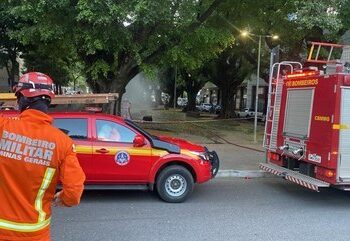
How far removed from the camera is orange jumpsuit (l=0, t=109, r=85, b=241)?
9.23 ft

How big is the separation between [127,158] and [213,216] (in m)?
1.77

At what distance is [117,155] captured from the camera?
7938 millimetres

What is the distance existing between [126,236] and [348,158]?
4.08 meters

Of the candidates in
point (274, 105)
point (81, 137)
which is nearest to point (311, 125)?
point (274, 105)

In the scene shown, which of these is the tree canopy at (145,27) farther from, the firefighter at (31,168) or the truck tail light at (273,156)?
the firefighter at (31,168)

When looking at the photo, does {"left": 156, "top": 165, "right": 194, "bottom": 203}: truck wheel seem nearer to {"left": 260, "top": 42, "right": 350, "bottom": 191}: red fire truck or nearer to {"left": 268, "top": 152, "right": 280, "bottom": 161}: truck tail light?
{"left": 260, "top": 42, "right": 350, "bottom": 191}: red fire truck

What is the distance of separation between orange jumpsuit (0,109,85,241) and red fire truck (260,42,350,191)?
6.01m

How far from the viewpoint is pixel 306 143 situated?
8.60 metres

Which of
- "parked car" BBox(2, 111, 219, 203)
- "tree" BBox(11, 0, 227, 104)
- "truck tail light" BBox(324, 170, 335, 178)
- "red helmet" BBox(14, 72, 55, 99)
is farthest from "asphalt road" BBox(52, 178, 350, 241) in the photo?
"tree" BBox(11, 0, 227, 104)

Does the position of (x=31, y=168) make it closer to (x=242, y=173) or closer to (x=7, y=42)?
(x=242, y=173)

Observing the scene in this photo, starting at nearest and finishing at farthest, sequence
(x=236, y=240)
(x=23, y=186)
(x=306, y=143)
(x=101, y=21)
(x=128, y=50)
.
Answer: (x=23, y=186) → (x=236, y=240) → (x=306, y=143) → (x=101, y=21) → (x=128, y=50)

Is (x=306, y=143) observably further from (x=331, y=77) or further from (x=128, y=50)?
(x=128, y=50)

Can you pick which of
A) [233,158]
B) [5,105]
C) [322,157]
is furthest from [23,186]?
[233,158]

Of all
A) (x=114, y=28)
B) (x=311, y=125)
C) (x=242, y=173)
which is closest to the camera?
(x=311, y=125)
